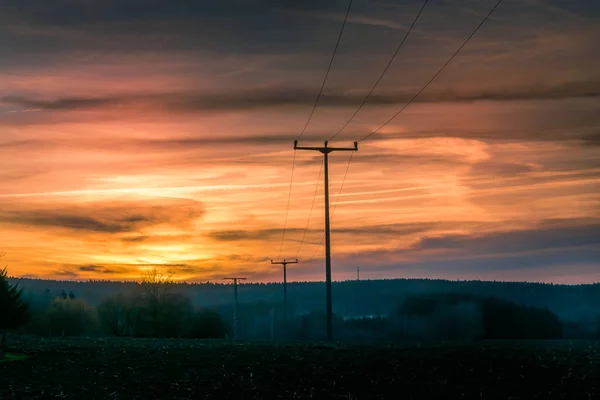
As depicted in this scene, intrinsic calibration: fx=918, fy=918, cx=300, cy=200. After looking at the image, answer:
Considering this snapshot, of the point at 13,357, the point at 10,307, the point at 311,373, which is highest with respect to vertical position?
the point at 10,307

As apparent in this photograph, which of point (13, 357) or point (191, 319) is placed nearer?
point (13, 357)

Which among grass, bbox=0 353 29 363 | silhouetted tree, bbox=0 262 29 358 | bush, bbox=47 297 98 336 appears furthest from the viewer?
bush, bbox=47 297 98 336

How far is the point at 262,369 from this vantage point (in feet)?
151

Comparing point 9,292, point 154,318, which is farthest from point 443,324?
→ point 9,292

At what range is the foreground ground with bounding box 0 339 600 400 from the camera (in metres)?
39.9

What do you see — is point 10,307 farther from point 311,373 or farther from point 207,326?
point 207,326

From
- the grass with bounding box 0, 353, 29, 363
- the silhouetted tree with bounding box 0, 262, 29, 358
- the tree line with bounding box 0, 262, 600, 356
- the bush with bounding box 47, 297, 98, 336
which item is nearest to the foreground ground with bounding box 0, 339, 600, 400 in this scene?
the grass with bounding box 0, 353, 29, 363

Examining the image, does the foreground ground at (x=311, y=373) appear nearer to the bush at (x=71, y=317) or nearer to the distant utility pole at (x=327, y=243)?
the distant utility pole at (x=327, y=243)

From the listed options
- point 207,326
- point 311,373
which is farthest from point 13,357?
point 207,326

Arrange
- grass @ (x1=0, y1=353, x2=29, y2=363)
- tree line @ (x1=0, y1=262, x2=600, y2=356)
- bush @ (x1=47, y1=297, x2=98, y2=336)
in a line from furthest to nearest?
bush @ (x1=47, y1=297, x2=98, y2=336)
tree line @ (x1=0, y1=262, x2=600, y2=356)
grass @ (x1=0, y1=353, x2=29, y2=363)

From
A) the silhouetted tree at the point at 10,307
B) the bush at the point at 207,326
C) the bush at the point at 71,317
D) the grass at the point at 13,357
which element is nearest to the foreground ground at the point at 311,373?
the grass at the point at 13,357

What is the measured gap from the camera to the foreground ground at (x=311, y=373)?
39906 millimetres

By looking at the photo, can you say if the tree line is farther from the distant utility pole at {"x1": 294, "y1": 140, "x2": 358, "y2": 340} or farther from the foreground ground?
the foreground ground

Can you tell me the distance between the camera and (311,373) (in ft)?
146
